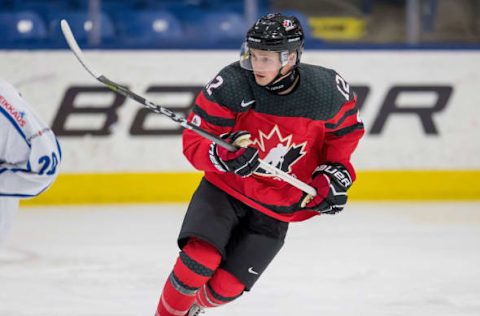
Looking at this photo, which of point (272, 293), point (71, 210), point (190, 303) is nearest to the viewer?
point (190, 303)

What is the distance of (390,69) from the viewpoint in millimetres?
6375

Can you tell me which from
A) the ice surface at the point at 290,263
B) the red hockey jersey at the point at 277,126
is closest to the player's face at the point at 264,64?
the red hockey jersey at the point at 277,126

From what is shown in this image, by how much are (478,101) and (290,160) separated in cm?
351

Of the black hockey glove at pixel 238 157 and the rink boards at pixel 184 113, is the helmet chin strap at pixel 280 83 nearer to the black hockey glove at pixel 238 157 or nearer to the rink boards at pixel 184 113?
the black hockey glove at pixel 238 157

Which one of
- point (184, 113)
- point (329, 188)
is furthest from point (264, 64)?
point (184, 113)

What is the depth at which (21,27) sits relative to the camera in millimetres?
6410

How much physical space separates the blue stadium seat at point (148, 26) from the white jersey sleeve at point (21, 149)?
167 inches

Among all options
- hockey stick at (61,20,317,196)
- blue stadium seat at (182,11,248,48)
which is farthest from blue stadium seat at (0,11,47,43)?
hockey stick at (61,20,317,196)

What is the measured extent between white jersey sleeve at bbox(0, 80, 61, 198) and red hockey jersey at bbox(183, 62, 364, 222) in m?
0.72

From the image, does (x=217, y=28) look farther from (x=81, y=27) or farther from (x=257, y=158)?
(x=257, y=158)

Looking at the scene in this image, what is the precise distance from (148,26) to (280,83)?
383 centimetres

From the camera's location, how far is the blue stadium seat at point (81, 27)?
6.32m

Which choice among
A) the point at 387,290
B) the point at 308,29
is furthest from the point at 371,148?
the point at 387,290

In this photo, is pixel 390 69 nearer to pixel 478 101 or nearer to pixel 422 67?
pixel 422 67
